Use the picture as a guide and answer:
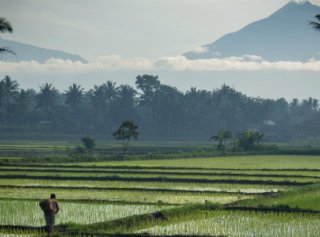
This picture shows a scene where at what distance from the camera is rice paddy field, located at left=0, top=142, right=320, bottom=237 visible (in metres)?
18.7

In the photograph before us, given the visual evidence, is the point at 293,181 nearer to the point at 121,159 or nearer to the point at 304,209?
the point at 304,209

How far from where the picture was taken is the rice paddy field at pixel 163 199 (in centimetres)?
1867

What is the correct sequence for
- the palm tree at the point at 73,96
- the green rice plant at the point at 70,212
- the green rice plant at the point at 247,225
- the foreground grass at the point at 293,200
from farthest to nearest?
the palm tree at the point at 73,96 < the foreground grass at the point at 293,200 < the green rice plant at the point at 70,212 < the green rice plant at the point at 247,225

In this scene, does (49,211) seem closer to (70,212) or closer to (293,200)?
(70,212)

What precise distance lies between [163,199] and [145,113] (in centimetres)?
8679

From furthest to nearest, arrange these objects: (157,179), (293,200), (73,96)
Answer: (73,96) < (157,179) < (293,200)

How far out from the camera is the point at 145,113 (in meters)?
112

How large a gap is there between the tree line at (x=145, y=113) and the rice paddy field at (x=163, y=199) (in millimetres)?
61482

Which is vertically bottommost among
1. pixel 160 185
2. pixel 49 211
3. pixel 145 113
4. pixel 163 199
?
pixel 163 199

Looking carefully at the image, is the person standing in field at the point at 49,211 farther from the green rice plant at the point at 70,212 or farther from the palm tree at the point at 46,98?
the palm tree at the point at 46,98

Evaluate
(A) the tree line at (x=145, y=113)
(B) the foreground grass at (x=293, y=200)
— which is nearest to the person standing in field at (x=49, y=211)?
(B) the foreground grass at (x=293, y=200)

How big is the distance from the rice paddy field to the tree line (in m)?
61.5

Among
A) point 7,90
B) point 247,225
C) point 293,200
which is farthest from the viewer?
point 7,90

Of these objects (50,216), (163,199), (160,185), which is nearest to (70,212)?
(50,216)
